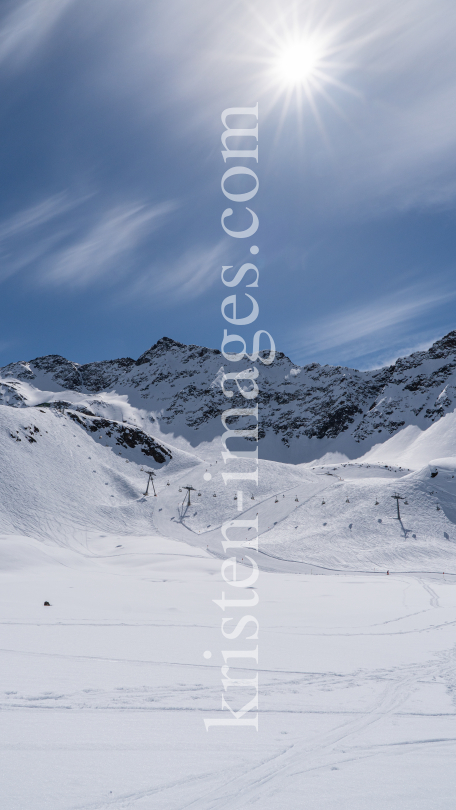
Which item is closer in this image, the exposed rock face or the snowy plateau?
the snowy plateau

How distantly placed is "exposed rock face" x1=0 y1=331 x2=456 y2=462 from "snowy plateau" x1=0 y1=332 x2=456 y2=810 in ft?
311

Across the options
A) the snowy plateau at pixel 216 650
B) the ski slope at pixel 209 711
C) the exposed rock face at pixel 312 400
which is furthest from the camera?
the exposed rock face at pixel 312 400

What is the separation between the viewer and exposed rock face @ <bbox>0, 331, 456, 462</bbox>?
13825 cm

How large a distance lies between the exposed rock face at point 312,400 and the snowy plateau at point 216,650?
3738 inches

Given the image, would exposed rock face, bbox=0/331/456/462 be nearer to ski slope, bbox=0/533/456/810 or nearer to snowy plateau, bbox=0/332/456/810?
snowy plateau, bbox=0/332/456/810

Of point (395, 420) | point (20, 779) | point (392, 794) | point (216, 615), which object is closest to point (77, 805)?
point (20, 779)

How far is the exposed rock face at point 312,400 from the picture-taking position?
454 feet

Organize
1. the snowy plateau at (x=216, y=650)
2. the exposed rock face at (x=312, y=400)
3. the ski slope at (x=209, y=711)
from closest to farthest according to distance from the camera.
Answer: the ski slope at (x=209, y=711) < the snowy plateau at (x=216, y=650) < the exposed rock face at (x=312, y=400)

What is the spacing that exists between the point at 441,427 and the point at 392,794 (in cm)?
12622

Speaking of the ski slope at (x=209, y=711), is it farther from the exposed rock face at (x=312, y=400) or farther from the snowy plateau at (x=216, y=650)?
the exposed rock face at (x=312, y=400)

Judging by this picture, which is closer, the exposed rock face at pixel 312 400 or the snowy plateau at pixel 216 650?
the snowy plateau at pixel 216 650

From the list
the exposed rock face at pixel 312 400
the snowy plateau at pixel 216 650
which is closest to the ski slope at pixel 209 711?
the snowy plateau at pixel 216 650

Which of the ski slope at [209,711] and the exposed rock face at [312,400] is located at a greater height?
the exposed rock face at [312,400]

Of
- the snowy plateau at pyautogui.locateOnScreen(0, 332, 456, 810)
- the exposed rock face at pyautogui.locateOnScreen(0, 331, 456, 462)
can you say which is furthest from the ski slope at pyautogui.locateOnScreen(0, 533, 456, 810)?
the exposed rock face at pyautogui.locateOnScreen(0, 331, 456, 462)
